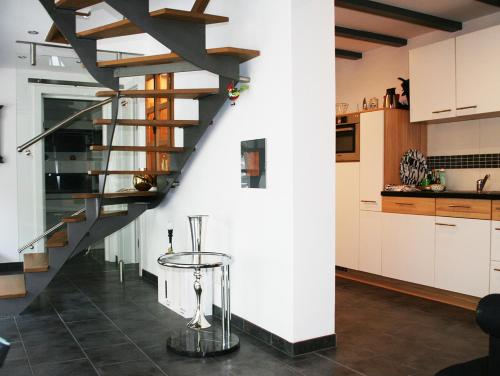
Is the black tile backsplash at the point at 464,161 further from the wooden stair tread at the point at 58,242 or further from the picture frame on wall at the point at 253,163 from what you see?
the wooden stair tread at the point at 58,242

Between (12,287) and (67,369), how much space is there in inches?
63.7

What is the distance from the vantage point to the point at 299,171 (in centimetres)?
322

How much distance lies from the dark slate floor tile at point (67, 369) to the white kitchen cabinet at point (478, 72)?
12.8 feet

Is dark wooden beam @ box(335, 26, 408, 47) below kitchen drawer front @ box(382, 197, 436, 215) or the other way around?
the other way around

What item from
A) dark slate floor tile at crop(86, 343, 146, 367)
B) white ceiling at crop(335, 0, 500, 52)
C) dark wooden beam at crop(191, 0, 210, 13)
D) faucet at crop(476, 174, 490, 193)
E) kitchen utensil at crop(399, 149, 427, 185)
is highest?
white ceiling at crop(335, 0, 500, 52)

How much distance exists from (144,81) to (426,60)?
9.99 ft

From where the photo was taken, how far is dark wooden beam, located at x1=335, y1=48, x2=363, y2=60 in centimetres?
632

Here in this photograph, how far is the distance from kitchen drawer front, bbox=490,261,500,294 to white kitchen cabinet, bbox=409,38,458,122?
5.03ft

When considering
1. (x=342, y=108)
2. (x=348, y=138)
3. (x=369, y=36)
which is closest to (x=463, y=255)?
(x=348, y=138)

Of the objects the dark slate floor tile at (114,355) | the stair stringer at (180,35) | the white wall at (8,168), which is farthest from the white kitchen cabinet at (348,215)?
the white wall at (8,168)

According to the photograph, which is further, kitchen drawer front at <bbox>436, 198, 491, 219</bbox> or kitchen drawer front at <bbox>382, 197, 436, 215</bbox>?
kitchen drawer front at <bbox>382, 197, 436, 215</bbox>

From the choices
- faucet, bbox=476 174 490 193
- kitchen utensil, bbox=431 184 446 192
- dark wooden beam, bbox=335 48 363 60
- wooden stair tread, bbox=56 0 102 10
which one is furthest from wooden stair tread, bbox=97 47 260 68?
dark wooden beam, bbox=335 48 363 60

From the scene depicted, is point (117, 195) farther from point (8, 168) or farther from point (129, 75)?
point (8, 168)

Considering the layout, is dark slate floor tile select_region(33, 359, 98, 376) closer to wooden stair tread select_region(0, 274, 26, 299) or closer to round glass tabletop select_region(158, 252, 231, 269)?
round glass tabletop select_region(158, 252, 231, 269)
